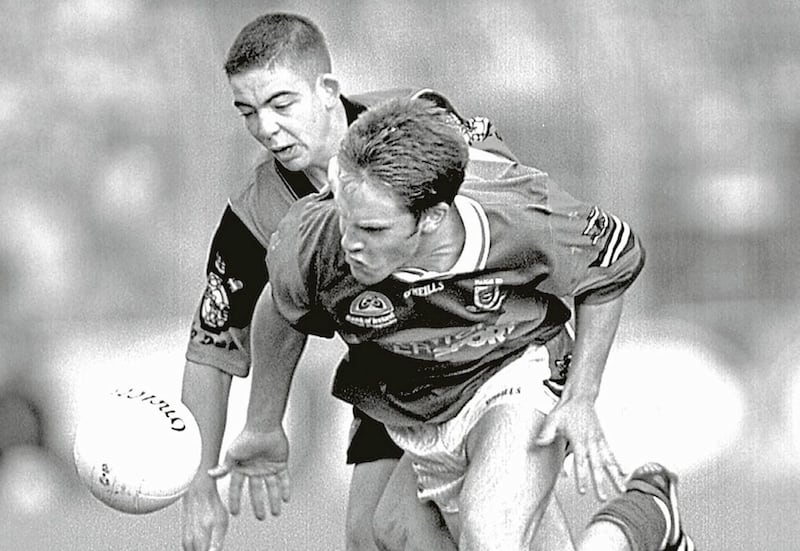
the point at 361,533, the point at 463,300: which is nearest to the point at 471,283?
the point at 463,300

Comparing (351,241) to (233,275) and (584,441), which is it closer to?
(584,441)

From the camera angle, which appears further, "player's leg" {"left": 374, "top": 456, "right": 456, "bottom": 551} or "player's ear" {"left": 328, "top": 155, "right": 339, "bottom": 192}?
"player's leg" {"left": 374, "top": 456, "right": 456, "bottom": 551}

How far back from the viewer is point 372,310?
3.99 m

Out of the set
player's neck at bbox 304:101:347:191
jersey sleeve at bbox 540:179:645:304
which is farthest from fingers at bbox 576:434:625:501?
player's neck at bbox 304:101:347:191

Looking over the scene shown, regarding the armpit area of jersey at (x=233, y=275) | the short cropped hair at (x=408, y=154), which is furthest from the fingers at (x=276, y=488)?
the short cropped hair at (x=408, y=154)

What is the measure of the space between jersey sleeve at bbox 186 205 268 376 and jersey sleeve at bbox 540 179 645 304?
838 millimetres

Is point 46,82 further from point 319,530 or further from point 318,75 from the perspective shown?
point 318,75

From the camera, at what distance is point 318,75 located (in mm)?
4340

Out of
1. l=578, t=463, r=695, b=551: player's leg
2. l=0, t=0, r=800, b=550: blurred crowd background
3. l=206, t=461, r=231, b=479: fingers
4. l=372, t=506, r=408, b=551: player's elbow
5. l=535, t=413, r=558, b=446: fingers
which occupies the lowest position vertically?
l=0, t=0, r=800, b=550: blurred crowd background

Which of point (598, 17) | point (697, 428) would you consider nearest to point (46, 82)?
point (598, 17)

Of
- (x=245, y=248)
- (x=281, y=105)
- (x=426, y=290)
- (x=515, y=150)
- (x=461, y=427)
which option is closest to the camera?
(x=426, y=290)

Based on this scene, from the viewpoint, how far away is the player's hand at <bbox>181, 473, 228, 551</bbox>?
468 centimetres

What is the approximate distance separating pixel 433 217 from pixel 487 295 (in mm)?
242

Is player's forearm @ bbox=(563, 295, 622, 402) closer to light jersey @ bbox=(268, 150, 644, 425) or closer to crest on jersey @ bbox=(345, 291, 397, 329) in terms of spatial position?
light jersey @ bbox=(268, 150, 644, 425)
